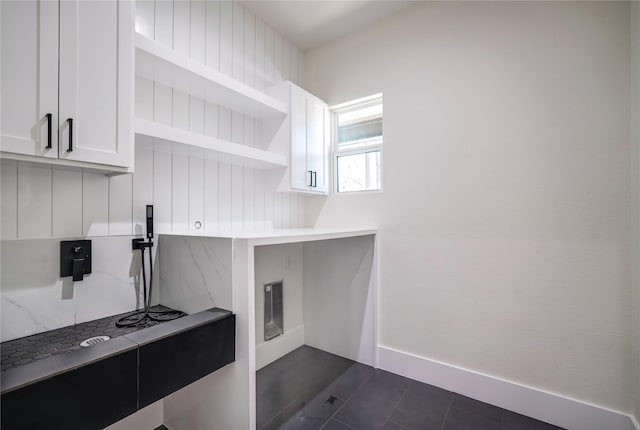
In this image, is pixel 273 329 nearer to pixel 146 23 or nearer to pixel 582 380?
pixel 582 380

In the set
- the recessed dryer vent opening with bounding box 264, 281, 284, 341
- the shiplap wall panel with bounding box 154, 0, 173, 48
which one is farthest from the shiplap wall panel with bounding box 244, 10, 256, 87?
the recessed dryer vent opening with bounding box 264, 281, 284, 341

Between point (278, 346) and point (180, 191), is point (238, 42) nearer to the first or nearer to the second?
point (180, 191)

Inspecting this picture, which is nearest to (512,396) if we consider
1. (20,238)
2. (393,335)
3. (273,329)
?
(393,335)

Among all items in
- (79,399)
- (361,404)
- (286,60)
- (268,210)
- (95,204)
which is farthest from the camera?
(286,60)

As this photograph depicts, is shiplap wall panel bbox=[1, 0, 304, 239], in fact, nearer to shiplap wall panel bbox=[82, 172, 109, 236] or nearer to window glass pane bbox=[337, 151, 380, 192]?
shiplap wall panel bbox=[82, 172, 109, 236]

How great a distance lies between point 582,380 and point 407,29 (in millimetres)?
2606

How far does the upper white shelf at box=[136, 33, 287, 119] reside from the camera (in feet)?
4.68

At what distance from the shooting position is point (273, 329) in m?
2.43

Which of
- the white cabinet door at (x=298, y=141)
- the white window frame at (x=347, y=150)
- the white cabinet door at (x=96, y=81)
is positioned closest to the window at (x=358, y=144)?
the white window frame at (x=347, y=150)

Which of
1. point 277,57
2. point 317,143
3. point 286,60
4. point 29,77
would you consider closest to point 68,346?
point 29,77

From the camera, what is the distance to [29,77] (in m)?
0.98

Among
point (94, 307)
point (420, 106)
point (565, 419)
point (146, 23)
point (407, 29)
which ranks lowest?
point (565, 419)

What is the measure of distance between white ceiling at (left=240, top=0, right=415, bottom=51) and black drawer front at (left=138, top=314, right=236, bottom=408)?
228 centimetres

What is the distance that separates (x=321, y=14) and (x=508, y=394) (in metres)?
3.04
